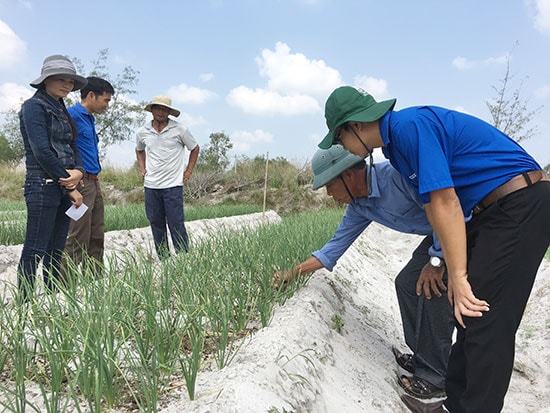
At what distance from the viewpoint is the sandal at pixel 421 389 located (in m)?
2.18

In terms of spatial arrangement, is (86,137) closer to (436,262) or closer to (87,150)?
(87,150)

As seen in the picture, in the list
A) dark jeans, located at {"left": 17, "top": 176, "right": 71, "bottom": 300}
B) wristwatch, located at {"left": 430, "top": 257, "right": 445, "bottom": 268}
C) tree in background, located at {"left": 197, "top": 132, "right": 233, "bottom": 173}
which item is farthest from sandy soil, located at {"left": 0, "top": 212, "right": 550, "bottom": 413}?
tree in background, located at {"left": 197, "top": 132, "right": 233, "bottom": 173}

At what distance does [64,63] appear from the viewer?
8.85 feet

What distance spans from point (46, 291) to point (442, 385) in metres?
1.98

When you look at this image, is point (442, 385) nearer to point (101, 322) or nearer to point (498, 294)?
point (498, 294)

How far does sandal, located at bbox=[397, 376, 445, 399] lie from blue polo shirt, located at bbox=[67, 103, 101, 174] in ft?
9.88

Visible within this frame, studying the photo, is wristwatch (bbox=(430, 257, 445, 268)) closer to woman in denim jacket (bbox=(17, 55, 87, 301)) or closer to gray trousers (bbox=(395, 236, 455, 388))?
gray trousers (bbox=(395, 236, 455, 388))

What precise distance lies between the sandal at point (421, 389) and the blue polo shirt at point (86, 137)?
3010 millimetres

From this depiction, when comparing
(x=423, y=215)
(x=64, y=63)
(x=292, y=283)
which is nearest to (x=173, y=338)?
(x=292, y=283)

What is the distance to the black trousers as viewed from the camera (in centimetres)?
149

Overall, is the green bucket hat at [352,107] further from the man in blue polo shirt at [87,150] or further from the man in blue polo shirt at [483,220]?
the man in blue polo shirt at [87,150]

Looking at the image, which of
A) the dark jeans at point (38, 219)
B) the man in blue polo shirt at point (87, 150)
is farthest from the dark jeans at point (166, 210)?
the dark jeans at point (38, 219)

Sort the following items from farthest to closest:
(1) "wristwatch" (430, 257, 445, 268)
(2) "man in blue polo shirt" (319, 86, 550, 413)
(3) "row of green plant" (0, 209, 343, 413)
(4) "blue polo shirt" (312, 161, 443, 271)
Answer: (4) "blue polo shirt" (312, 161, 443, 271) → (1) "wristwatch" (430, 257, 445, 268) → (2) "man in blue polo shirt" (319, 86, 550, 413) → (3) "row of green plant" (0, 209, 343, 413)

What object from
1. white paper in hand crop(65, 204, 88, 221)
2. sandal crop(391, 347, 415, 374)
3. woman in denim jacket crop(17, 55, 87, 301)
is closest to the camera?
sandal crop(391, 347, 415, 374)
